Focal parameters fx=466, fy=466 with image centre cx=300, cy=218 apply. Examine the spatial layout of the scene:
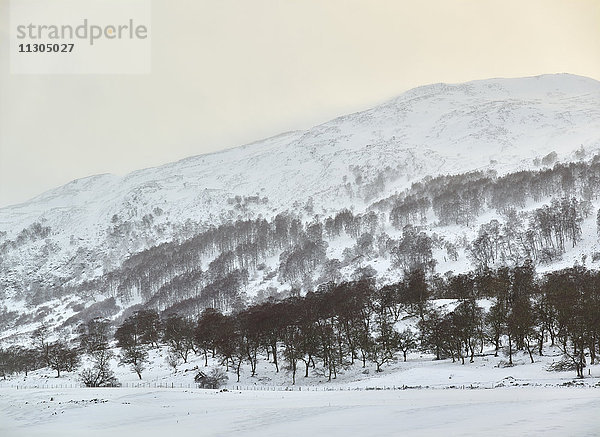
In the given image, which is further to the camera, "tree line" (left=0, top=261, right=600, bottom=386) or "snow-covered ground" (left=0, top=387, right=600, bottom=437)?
"tree line" (left=0, top=261, right=600, bottom=386)

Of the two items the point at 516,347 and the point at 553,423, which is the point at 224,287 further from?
the point at 553,423

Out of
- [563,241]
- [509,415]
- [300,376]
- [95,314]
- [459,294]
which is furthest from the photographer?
[95,314]

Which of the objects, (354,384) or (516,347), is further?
(516,347)

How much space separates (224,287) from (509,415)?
14510cm

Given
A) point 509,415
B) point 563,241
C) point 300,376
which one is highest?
point 563,241

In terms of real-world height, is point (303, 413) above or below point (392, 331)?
below

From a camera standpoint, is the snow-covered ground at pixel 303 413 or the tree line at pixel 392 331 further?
the tree line at pixel 392 331

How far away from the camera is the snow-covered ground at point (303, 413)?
22953 mm

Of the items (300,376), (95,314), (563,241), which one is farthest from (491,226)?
(95,314)

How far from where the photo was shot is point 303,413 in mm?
30141

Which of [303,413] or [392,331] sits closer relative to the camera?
[303,413]

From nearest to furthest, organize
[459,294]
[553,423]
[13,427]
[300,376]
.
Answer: [553,423] < [13,427] < [300,376] < [459,294]

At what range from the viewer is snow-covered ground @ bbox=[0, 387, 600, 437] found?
22953 millimetres

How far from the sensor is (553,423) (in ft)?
70.1
